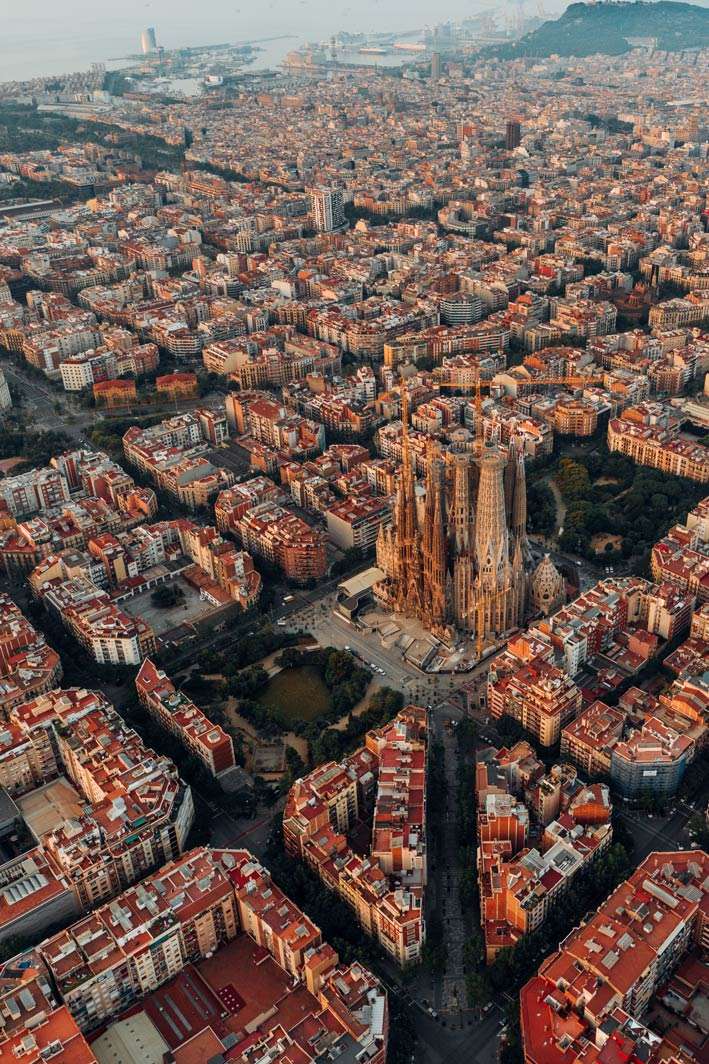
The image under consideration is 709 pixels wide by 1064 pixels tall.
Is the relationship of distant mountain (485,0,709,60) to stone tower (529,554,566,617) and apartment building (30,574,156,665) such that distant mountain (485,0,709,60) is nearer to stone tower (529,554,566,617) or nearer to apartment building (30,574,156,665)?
stone tower (529,554,566,617)

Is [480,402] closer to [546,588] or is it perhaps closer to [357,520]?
[357,520]

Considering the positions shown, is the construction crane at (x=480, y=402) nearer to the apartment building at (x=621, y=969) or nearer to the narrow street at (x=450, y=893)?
the narrow street at (x=450, y=893)

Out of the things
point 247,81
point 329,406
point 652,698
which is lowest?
point 652,698

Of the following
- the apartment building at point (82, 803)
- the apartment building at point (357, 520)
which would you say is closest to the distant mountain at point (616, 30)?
the apartment building at point (357, 520)

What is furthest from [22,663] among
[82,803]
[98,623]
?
[82,803]

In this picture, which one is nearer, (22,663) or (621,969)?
(621,969)

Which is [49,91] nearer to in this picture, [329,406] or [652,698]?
[329,406]

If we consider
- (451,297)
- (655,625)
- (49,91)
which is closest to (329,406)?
(451,297)
